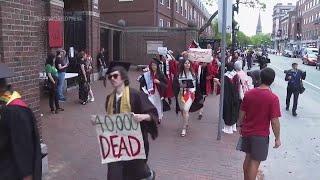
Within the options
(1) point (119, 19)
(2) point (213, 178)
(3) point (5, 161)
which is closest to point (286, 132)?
(2) point (213, 178)

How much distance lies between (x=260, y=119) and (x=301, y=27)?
9406cm

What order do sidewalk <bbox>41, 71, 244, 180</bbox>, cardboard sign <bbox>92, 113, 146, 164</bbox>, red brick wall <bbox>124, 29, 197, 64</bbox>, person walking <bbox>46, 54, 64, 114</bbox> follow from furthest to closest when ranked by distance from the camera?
red brick wall <bbox>124, 29, 197, 64</bbox> → person walking <bbox>46, 54, 64, 114</bbox> → sidewalk <bbox>41, 71, 244, 180</bbox> → cardboard sign <bbox>92, 113, 146, 164</bbox>

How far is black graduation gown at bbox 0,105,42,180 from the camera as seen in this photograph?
2.89 meters

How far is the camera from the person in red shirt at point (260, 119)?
4.73m

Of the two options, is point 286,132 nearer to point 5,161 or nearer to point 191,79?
point 191,79

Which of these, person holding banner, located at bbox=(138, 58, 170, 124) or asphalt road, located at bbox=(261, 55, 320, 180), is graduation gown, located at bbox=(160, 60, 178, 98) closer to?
person holding banner, located at bbox=(138, 58, 170, 124)

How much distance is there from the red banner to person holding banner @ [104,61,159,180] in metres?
10.7

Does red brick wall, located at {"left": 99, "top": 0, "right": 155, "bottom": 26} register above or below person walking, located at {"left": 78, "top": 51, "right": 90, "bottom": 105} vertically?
above

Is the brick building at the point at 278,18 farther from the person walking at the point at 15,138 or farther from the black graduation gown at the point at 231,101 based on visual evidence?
the person walking at the point at 15,138

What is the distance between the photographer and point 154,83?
852 cm

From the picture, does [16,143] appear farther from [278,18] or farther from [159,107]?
[278,18]

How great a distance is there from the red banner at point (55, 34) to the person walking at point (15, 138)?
459 inches

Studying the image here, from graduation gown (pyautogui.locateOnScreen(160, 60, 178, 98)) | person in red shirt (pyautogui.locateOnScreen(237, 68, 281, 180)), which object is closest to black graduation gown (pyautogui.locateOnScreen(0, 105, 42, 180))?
person in red shirt (pyautogui.locateOnScreen(237, 68, 281, 180))

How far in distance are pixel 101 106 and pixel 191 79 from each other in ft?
13.6
